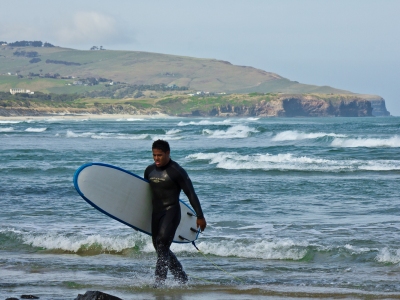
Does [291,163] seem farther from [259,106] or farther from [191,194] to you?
[259,106]

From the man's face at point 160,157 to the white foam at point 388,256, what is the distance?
3.67m

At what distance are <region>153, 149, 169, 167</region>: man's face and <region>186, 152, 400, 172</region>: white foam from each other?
16.6 m

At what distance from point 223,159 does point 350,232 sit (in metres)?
16.4

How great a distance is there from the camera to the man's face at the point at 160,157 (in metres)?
7.10

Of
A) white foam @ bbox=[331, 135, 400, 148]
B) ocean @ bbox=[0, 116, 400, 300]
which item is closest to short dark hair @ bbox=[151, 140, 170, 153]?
ocean @ bbox=[0, 116, 400, 300]

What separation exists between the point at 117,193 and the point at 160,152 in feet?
3.12

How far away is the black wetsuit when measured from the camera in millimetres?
7180

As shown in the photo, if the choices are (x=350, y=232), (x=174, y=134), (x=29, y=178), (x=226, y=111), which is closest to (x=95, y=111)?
(x=226, y=111)

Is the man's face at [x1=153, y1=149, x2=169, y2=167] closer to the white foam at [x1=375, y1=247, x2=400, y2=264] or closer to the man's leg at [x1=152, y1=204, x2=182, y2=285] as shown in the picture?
the man's leg at [x1=152, y1=204, x2=182, y2=285]

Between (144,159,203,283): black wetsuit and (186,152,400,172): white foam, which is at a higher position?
(144,159,203,283): black wetsuit

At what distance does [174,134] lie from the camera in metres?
59.2

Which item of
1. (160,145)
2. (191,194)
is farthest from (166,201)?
(160,145)

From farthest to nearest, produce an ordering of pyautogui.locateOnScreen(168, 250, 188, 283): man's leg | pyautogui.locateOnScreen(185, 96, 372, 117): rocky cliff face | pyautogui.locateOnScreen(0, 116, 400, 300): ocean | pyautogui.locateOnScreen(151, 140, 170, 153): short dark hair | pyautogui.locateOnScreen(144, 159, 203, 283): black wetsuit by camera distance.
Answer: pyautogui.locateOnScreen(185, 96, 372, 117): rocky cliff face < pyautogui.locateOnScreen(0, 116, 400, 300): ocean < pyautogui.locateOnScreen(168, 250, 188, 283): man's leg < pyautogui.locateOnScreen(144, 159, 203, 283): black wetsuit < pyautogui.locateOnScreen(151, 140, 170, 153): short dark hair

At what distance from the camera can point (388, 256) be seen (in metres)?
9.24
